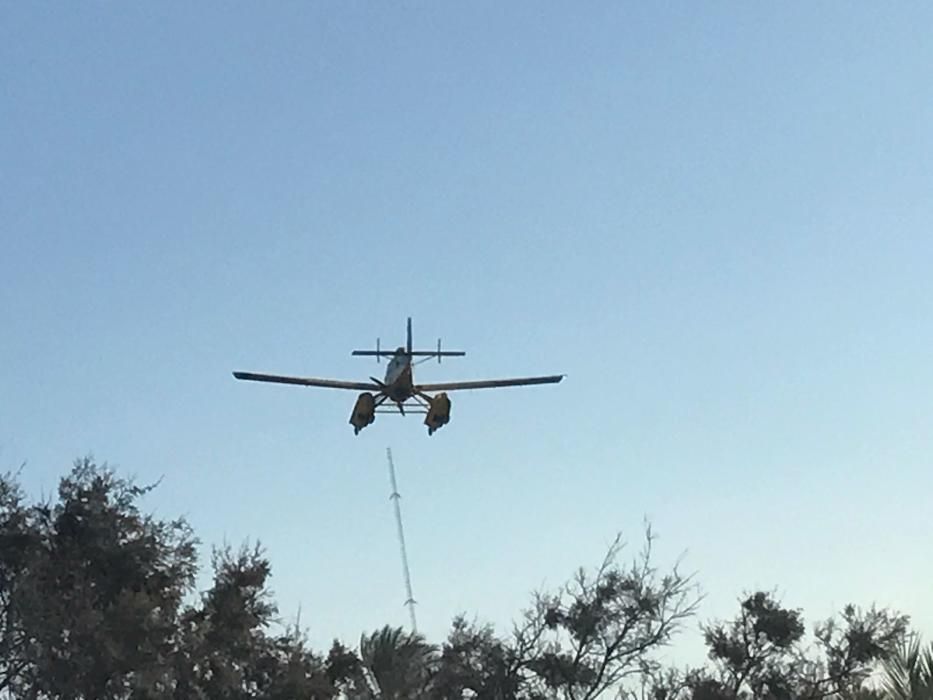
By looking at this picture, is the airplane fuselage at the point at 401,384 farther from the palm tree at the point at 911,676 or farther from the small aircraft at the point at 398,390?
the palm tree at the point at 911,676

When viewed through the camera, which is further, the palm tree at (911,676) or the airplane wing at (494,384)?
the airplane wing at (494,384)

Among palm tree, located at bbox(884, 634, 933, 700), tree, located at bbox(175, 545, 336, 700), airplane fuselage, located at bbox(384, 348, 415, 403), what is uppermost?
airplane fuselage, located at bbox(384, 348, 415, 403)

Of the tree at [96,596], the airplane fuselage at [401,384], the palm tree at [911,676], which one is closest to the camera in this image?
the palm tree at [911,676]

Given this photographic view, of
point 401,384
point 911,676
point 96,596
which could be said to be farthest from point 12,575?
point 911,676

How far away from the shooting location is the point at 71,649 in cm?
3188

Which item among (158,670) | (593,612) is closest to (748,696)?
(593,612)

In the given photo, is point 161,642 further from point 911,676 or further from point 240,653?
point 911,676

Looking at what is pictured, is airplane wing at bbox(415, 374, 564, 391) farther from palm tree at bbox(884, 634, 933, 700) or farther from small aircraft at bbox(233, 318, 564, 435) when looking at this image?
palm tree at bbox(884, 634, 933, 700)

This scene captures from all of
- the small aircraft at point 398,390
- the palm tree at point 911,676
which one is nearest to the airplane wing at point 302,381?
the small aircraft at point 398,390

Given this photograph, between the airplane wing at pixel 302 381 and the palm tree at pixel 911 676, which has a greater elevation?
the airplane wing at pixel 302 381

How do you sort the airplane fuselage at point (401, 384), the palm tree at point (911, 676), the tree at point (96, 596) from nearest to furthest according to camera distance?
1. the palm tree at point (911, 676)
2. the tree at point (96, 596)
3. the airplane fuselage at point (401, 384)

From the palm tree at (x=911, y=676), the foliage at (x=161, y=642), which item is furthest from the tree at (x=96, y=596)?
the palm tree at (x=911, y=676)

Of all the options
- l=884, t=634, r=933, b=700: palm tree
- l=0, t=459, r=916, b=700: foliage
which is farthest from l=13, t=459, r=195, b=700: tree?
l=884, t=634, r=933, b=700: palm tree

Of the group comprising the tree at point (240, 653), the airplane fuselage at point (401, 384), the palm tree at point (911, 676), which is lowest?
the palm tree at point (911, 676)
